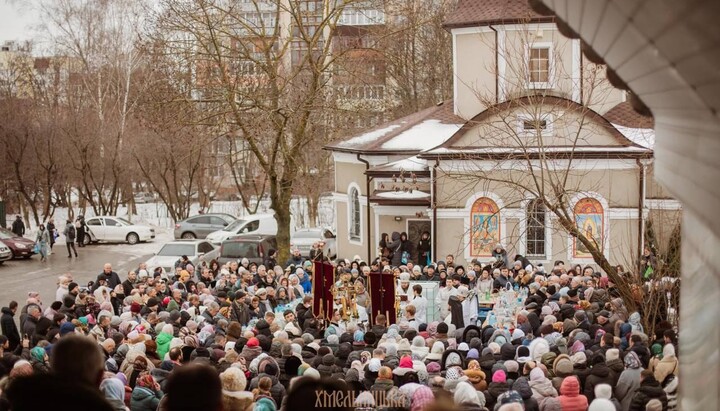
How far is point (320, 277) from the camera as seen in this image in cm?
1738

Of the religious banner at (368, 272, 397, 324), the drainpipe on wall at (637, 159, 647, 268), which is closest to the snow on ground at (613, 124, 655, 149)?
the drainpipe on wall at (637, 159, 647, 268)

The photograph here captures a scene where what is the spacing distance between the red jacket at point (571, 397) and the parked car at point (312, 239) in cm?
2428

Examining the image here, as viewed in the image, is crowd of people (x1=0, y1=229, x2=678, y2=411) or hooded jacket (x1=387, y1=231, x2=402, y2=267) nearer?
crowd of people (x1=0, y1=229, x2=678, y2=411)

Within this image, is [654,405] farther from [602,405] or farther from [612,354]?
[612,354]

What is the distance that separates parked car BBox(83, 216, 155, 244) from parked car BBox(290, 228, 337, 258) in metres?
7.35

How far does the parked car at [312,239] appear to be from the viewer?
35294mm

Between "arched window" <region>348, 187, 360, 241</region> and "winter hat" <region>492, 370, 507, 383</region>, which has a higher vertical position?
"arched window" <region>348, 187, 360, 241</region>

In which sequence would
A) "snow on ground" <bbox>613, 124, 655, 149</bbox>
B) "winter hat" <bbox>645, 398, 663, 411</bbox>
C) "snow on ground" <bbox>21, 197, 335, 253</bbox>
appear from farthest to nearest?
"snow on ground" <bbox>21, 197, 335, 253</bbox> < "snow on ground" <bbox>613, 124, 655, 149</bbox> < "winter hat" <bbox>645, 398, 663, 411</bbox>

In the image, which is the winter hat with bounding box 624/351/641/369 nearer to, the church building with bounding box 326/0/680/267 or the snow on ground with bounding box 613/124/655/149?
the church building with bounding box 326/0/680/267

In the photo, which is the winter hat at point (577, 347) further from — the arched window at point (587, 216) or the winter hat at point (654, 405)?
the arched window at point (587, 216)

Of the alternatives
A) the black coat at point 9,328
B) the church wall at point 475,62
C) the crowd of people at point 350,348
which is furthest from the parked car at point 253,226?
the black coat at point 9,328

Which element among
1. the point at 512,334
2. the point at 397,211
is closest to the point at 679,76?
the point at 512,334

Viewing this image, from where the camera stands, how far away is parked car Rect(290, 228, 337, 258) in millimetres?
35294

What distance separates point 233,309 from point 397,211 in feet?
40.2
